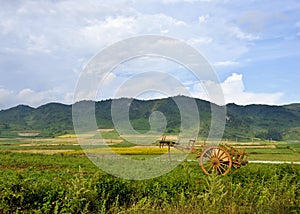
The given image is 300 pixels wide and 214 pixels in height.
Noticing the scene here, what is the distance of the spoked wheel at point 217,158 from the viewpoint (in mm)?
18312

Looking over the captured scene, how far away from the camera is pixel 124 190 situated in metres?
8.28

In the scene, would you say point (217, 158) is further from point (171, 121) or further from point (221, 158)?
point (171, 121)

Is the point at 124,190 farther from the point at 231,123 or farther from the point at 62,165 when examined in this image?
the point at 231,123

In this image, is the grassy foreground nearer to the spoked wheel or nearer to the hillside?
the spoked wheel

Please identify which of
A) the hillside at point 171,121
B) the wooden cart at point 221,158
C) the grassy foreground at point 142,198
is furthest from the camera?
the hillside at point 171,121

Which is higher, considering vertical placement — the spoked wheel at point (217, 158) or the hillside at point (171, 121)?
the hillside at point (171, 121)

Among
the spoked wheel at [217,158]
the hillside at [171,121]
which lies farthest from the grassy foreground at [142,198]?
the hillside at [171,121]

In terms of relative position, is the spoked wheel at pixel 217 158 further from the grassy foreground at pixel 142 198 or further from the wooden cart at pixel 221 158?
the grassy foreground at pixel 142 198

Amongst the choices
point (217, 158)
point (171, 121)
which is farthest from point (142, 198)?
point (171, 121)

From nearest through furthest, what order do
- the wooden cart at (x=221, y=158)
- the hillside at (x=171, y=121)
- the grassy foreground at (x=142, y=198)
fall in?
the grassy foreground at (x=142, y=198) < the wooden cart at (x=221, y=158) < the hillside at (x=171, y=121)

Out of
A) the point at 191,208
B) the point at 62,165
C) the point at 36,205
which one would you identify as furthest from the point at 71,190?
the point at 62,165

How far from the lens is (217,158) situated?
730 inches

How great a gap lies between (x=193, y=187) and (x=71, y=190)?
3.03 m

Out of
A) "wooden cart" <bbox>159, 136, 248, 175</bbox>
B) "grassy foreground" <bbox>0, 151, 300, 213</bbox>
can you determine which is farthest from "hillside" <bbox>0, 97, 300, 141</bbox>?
"grassy foreground" <bbox>0, 151, 300, 213</bbox>
